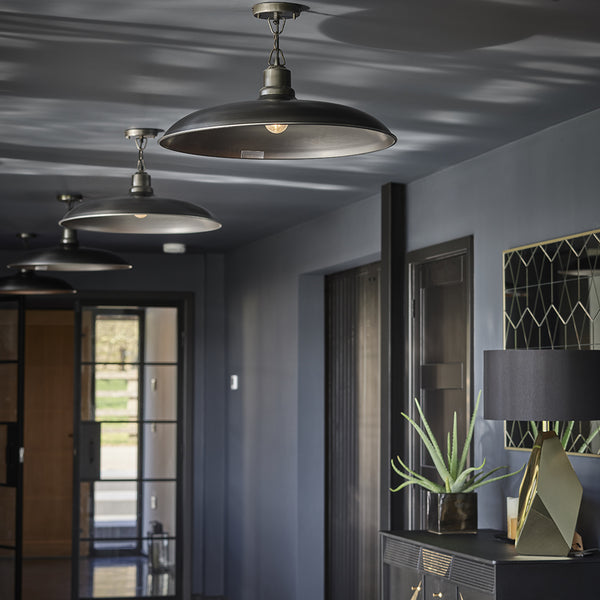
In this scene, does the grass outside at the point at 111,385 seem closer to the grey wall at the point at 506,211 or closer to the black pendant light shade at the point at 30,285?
the black pendant light shade at the point at 30,285

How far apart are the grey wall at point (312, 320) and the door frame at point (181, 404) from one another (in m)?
0.33

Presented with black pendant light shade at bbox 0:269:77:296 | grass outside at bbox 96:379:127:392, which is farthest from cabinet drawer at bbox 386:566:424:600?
grass outside at bbox 96:379:127:392

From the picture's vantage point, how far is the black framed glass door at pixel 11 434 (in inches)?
280

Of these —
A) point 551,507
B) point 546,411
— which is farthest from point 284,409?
point 546,411

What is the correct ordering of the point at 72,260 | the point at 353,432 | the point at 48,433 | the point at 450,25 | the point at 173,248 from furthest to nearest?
the point at 48,433 → the point at 173,248 → the point at 353,432 → the point at 72,260 → the point at 450,25

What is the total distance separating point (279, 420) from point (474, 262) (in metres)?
2.70

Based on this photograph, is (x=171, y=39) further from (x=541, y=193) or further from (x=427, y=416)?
(x=427, y=416)

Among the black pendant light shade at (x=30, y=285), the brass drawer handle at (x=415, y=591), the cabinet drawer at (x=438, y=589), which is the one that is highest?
the black pendant light shade at (x=30, y=285)

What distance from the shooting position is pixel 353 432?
19.8ft

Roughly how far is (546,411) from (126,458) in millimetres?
5150

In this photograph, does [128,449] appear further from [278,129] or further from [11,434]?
[278,129]

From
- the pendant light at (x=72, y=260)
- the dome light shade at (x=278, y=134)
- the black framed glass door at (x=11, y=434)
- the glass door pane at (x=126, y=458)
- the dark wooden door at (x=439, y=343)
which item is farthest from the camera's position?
the glass door pane at (x=126, y=458)

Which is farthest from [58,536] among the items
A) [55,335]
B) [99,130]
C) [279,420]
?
[99,130]

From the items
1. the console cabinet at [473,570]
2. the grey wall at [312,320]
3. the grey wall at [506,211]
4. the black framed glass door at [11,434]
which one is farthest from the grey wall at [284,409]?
the console cabinet at [473,570]
